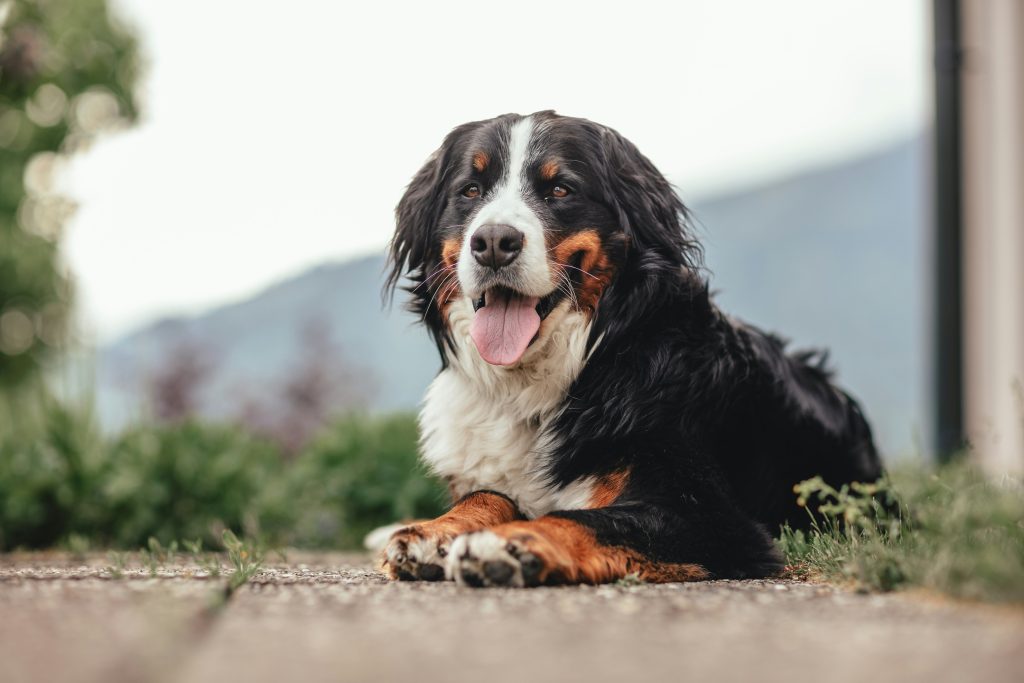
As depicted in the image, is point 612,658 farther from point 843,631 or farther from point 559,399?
Answer: point 559,399

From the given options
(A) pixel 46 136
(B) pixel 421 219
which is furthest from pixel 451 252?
(A) pixel 46 136

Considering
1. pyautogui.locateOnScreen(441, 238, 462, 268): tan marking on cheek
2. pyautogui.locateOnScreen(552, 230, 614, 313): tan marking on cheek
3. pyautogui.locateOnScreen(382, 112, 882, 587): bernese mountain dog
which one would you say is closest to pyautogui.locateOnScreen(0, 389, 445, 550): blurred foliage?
pyautogui.locateOnScreen(382, 112, 882, 587): bernese mountain dog

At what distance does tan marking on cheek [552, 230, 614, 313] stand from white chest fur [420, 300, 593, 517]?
62mm

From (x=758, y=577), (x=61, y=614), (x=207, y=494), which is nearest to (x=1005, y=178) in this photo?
(x=758, y=577)

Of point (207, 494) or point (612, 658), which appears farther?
point (207, 494)

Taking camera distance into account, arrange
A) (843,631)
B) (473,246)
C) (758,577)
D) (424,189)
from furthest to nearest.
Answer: (424,189) < (473,246) < (758,577) < (843,631)

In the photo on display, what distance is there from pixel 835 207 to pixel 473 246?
22.1 ft

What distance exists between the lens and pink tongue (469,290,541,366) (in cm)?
316

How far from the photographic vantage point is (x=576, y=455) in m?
3.06

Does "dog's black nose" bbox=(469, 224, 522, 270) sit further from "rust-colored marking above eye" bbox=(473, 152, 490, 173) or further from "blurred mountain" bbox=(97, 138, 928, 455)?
"blurred mountain" bbox=(97, 138, 928, 455)

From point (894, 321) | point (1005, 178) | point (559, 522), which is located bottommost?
point (894, 321)

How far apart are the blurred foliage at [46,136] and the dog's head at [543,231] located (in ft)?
18.4

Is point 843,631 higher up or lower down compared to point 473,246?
lower down

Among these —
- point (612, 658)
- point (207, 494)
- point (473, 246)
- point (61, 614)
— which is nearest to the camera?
point (612, 658)
